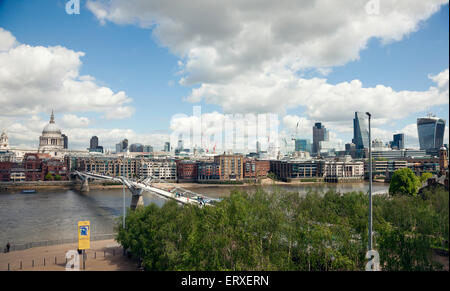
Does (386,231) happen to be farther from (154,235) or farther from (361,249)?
(154,235)

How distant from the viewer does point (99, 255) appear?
45.2 ft

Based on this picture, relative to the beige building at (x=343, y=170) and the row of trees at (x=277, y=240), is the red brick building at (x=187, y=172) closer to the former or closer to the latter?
the beige building at (x=343, y=170)

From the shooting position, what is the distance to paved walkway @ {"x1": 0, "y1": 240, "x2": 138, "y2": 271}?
12.1m

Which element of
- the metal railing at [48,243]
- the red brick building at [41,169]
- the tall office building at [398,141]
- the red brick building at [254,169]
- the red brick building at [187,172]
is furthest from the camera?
the tall office building at [398,141]

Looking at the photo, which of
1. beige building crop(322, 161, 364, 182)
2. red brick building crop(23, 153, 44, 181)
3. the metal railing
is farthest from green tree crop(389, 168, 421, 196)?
red brick building crop(23, 153, 44, 181)

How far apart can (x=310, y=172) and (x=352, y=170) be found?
9.59m

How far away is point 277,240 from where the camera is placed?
335 inches

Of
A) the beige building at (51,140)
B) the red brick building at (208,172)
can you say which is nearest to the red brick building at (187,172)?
the red brick building at (208,172)

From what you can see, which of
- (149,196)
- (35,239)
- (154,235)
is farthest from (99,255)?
(149,196)

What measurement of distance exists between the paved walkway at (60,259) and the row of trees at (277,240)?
1945mm

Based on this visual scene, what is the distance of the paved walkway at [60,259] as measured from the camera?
1206 cm

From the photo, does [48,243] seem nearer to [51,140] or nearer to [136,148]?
[51,140]

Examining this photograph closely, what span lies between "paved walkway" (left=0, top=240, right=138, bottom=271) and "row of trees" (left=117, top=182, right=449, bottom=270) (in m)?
1.95

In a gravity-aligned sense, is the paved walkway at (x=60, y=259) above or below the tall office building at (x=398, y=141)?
below
